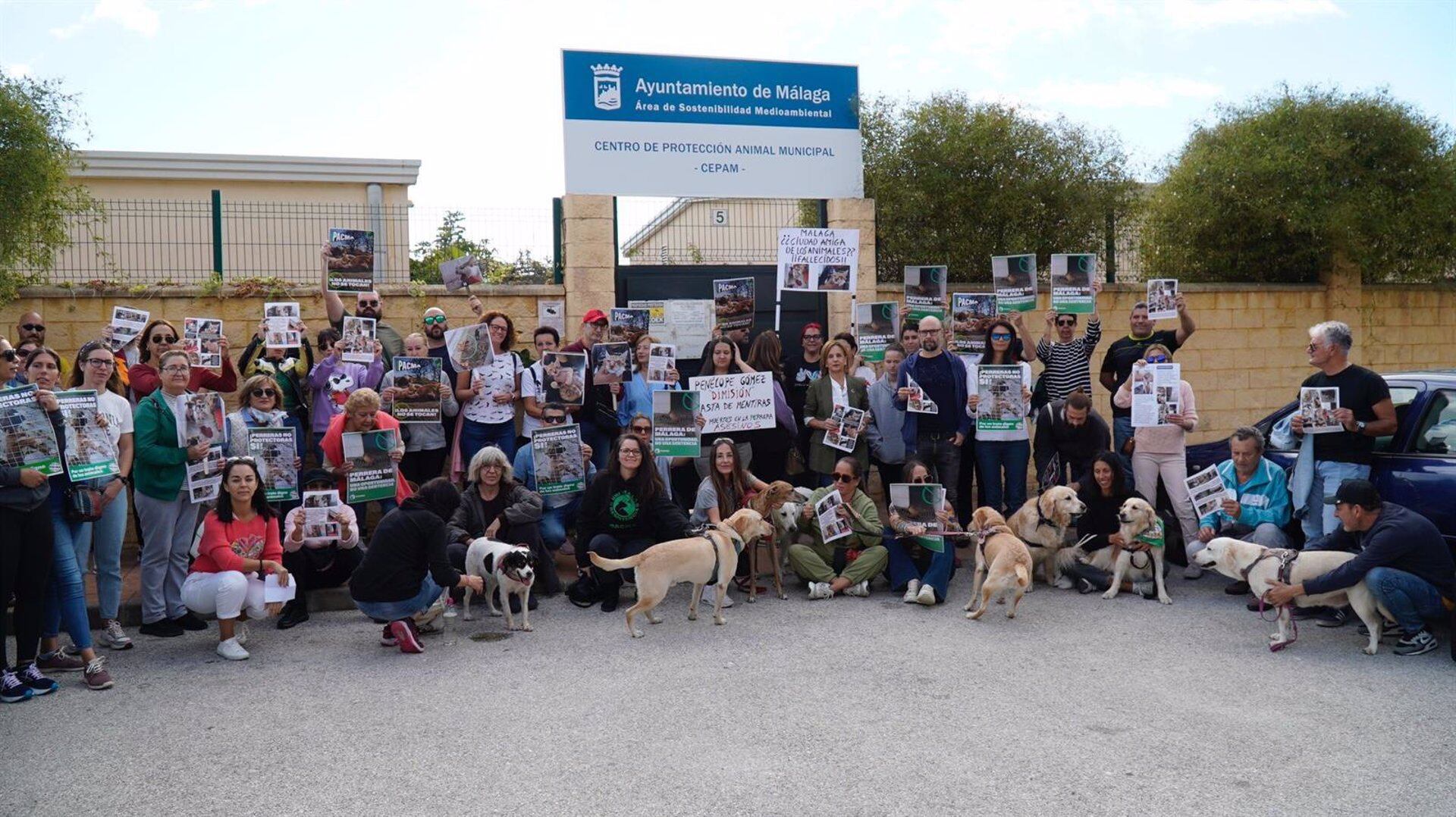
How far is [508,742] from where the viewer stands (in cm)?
523

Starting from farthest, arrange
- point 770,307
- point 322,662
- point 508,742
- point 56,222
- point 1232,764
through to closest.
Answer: point 770,307
point 56,222
point 322,662
point 508,742
point 1232,764

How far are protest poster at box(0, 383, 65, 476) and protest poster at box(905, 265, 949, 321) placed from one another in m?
7.31

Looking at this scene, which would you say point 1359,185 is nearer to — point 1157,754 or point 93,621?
point 1157,754

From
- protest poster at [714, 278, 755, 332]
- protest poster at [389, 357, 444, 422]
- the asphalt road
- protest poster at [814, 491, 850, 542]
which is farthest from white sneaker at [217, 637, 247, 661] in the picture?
protest poster at [714, 278, 755, 332]

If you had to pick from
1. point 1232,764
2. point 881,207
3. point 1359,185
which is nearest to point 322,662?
point 1232,764

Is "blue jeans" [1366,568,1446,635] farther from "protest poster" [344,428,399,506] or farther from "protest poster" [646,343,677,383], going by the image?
"protest poster" [344,428,399,506]

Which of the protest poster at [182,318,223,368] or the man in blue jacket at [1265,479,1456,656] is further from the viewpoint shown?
the protest poster at [182,318,223,368]

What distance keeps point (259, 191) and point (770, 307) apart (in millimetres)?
11517

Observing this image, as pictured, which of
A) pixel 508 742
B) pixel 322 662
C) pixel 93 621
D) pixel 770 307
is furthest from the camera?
pixel 770 307

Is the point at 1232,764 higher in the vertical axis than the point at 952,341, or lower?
lower

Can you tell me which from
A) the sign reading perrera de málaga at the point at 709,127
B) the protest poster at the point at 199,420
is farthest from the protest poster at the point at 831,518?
the protest poster at the point at 199,420

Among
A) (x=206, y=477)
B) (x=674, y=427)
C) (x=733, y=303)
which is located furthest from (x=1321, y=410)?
(x=206, y=477)

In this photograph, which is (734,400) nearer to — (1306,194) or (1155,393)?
(1155,393)

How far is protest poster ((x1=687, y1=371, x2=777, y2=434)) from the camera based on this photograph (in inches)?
358
